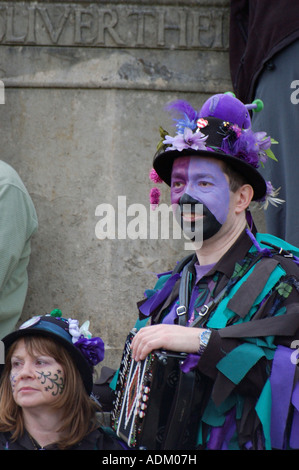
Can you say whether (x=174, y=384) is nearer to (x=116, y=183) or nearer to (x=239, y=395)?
(x=239, y=395)

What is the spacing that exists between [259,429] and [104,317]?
2141mm

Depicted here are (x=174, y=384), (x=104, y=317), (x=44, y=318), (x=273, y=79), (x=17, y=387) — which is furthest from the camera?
(x=104, y=317)

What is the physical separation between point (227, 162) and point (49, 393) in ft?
3.96

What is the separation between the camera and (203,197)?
10.4ft

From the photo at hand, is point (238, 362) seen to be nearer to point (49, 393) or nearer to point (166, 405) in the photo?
point (166, 405)

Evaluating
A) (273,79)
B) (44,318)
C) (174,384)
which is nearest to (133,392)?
(174,384)

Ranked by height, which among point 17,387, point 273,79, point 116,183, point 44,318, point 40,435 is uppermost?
point 273,79

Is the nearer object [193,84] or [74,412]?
[74,412]

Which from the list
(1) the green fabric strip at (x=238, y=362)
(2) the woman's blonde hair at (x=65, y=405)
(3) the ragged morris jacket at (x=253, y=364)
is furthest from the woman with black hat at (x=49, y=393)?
(1) the green fabric strip at (x=238, y=362)

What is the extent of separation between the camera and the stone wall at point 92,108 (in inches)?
196

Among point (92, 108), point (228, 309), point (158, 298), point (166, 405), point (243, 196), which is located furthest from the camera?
point (92, 108)

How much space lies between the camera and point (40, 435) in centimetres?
320

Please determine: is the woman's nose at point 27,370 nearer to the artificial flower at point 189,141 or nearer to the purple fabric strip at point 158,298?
the purple fabric strip at point 158,298

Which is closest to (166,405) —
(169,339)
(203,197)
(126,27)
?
(169,339)
